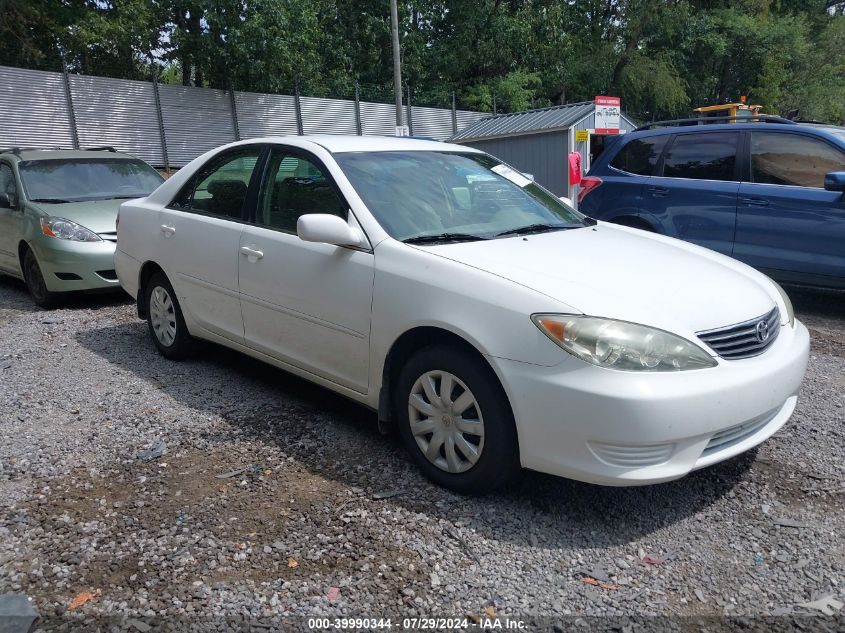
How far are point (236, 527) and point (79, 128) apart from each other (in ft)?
62.3

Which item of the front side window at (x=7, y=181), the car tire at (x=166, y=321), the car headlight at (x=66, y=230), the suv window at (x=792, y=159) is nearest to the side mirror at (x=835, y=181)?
the suv window at (x=792, y=159)

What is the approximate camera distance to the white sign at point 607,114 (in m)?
12.4

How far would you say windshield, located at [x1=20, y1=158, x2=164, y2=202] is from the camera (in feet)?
24.9

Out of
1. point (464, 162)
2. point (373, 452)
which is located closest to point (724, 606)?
point (373, 452)

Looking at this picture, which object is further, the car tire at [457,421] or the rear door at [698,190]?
the rear door at [698,190]

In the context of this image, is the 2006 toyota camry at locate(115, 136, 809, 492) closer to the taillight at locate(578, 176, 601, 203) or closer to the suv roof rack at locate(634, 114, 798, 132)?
the taillight at locate(578, 176, 601, 203)

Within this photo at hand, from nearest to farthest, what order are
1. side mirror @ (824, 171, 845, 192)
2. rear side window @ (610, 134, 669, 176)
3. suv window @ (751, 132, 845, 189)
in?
side mirror @ (824, 171, 845, 192) < suv window @ (751, 132, 845, 189) < rear side window @ (610, 134, 669, 176)

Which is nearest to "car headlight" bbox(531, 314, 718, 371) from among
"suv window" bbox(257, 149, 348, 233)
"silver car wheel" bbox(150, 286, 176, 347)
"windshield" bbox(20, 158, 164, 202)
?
"suv window" bbox(257, 149, 348, 233)

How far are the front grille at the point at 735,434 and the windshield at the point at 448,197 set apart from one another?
1436 millimetres

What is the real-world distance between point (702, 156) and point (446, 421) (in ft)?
16.9

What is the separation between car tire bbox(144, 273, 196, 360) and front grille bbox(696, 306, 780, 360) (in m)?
3.48

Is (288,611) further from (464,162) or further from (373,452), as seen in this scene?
(464,162)

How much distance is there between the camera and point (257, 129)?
24094 millimetres

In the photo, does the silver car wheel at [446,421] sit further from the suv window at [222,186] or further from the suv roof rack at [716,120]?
the suv roof rack at [716,120]
